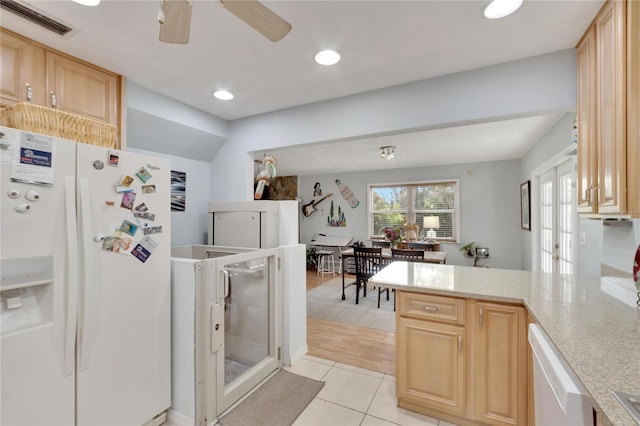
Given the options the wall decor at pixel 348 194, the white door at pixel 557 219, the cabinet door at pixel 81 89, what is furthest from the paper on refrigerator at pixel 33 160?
the wall decor at pixel 348 194

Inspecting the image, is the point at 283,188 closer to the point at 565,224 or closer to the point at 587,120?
the point at 565,224

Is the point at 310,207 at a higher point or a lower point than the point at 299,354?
higher

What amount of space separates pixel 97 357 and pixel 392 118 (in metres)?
2.42

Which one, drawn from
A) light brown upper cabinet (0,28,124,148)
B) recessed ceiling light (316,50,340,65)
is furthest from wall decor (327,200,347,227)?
light brown upper cabinet (0,28,124,148)

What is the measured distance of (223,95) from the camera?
2324 millimetres

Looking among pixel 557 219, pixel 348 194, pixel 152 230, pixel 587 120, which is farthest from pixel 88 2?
pixel 348 194

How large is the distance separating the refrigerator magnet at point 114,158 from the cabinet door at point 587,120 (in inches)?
102

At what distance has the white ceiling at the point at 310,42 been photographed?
139cm

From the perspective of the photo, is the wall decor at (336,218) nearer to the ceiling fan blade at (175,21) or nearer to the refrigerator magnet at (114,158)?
the refrigerator magnet at (114,158)

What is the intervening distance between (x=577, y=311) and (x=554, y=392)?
0.60 m

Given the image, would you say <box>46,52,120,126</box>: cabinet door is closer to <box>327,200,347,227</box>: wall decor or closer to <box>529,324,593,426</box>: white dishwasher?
<box>529,324,593,426</box>: white dishwasher

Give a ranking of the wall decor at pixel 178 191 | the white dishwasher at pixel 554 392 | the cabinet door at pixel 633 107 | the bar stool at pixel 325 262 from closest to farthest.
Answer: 1. the white dishwasher at pixel 554 392
2. the cabinet door at pixel 633 107
3. the wall decor at pixel 178 191
4. the bar stool at pixel 325 262

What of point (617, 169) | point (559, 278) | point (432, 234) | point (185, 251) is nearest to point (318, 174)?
point (432, 234)

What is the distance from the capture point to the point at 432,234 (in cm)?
596
